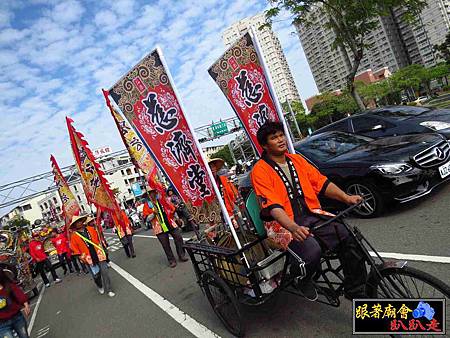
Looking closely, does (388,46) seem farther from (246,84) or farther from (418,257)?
(418,257)

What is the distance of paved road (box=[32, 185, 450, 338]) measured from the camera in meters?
3.14

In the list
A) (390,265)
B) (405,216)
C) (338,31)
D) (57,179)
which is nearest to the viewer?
(390,265)

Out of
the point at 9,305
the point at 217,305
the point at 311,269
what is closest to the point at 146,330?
the point at 217,305

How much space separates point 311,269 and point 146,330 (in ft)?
9.26

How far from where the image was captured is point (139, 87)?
3.57 m

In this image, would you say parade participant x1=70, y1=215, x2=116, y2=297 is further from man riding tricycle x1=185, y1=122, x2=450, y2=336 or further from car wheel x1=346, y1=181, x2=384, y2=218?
car wheel x1=346, y1=181, x2=384, y2=218

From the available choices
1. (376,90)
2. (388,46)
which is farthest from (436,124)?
(388,46)

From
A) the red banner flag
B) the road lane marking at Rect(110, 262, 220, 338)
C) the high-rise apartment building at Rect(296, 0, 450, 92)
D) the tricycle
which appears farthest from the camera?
the high-rise apartment building at Rect(296, 0, 450, 92)

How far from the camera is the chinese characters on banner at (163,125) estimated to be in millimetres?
3512

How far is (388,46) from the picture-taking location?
103 metres

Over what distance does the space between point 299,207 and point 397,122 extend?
18.9 ft

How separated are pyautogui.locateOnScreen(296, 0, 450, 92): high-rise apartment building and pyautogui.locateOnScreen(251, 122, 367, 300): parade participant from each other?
8796 cm

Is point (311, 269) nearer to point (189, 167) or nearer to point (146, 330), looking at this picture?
point (189, 167)

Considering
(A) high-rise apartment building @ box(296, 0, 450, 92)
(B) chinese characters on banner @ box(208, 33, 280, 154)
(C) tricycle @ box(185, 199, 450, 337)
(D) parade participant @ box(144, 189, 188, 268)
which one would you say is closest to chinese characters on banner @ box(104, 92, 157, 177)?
(D) parade participant @ box(144, 189, 188, 268)
